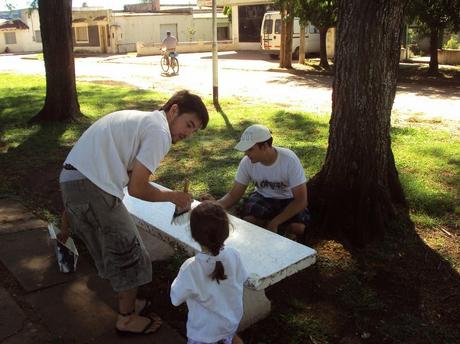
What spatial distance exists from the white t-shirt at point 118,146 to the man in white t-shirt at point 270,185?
1113mm

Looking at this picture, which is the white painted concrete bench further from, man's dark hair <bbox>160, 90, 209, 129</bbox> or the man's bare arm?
man's dark hair <bbox>160, 90, 209, 129</bbox>

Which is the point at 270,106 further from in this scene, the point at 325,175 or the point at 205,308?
the point at 205,308

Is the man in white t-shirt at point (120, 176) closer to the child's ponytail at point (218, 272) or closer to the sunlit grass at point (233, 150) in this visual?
the child's ponytail at point (218, 272)

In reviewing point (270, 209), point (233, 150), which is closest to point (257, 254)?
point (270, 209)

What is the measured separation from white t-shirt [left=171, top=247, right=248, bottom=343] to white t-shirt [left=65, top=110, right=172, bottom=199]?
53cm

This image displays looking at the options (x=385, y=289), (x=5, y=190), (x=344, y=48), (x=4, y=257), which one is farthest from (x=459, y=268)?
(x=5, y=190)

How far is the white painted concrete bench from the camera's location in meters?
2.80

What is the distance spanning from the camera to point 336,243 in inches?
156

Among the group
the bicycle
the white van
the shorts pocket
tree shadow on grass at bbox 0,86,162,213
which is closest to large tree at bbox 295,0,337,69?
the bicycle

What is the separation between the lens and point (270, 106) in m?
10.7

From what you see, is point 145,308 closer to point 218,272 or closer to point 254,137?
point 218,272

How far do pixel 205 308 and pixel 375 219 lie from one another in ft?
6.80

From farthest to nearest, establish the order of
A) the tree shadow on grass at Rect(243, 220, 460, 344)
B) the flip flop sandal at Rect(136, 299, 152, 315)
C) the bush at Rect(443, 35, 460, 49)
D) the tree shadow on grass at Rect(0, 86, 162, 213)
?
the bush at Rect(443, 35, 460, 49)
the tree shadow on grass at Rect(0, 86, 162, 213)
the flip flop sandal at Rect(136, 299, 152, 315)
the tree shadow on grass at Rect(243, 220, 460, 344)

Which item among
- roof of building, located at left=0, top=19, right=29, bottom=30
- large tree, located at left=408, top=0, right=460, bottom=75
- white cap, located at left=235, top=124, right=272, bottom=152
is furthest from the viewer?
roof of building, located at left=0, top=19, right=29, bottom=30
